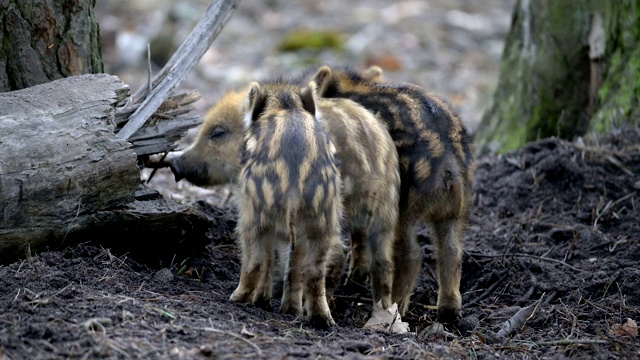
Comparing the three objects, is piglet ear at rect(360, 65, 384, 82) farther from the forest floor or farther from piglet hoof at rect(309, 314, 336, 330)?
piglet hoof at rect(309, 314, 336, 330)

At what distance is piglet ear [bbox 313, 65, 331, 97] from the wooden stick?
751 mm

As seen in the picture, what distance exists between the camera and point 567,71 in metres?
8.36

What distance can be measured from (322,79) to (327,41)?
9.26 m

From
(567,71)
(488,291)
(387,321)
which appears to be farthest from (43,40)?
(567,71)

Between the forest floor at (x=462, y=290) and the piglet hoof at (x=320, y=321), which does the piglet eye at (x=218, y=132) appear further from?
the piglet hoof at (x=320, y=321)

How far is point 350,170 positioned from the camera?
534 cm

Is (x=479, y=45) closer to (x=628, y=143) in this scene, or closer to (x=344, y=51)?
(x=344, y=51)

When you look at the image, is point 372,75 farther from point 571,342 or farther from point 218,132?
point 571,342

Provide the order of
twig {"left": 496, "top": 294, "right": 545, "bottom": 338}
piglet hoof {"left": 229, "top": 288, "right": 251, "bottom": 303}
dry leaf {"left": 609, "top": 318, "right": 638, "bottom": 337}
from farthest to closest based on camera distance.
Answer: twig {"left": 496, "top": 294, "right": 545, "bottom": 338} → piglet hoof {"left": 229, "top": 288, "right": 251, "bottom": 303} → dry leaf {"left": 609, "top": 318, "right": 638, "bottom": 337}

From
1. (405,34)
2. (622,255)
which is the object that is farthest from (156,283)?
(405,34)

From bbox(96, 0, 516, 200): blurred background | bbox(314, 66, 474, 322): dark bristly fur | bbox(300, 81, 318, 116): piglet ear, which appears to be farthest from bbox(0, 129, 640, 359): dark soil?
bbox(96, 0, 516, 200): blurred background

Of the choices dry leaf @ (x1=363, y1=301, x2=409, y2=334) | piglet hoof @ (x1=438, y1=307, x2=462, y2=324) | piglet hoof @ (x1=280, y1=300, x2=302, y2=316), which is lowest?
piglet hoof @ (x1=438, y1=307, x2=462, y2=324)

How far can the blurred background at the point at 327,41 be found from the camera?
1408cm

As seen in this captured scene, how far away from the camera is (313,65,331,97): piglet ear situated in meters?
6.31
